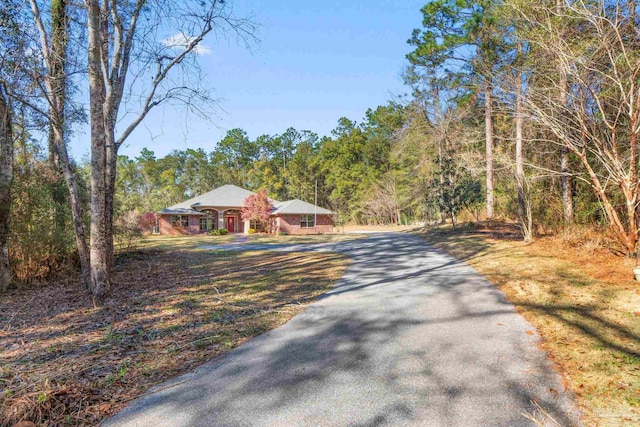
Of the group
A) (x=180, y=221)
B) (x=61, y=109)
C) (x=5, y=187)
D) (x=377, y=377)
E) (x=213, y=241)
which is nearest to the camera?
(x=377, y=377)

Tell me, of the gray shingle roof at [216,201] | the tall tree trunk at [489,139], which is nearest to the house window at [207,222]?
the gray shingle roof at [216,201]

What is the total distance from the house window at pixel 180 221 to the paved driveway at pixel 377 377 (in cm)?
2768

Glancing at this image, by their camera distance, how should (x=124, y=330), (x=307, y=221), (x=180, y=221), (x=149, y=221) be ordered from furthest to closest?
(x=307, y=221)
(x=180, y=221)
(x=149, y=221)
(x=124, y=330)

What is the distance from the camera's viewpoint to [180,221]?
3064 centimetres

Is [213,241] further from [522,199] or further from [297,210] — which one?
[522,199]

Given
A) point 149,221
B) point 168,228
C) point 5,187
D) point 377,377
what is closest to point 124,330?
point 377,377

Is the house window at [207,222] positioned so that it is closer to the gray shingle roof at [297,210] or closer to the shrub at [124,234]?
the gray shingle roof at [297,210]

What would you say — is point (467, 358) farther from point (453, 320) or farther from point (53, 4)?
point (53, 4)

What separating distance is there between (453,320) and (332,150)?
45307 mm

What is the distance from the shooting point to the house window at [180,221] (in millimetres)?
30453

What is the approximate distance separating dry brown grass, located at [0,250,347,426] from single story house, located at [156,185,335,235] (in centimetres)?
2162

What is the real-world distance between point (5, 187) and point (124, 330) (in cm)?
541

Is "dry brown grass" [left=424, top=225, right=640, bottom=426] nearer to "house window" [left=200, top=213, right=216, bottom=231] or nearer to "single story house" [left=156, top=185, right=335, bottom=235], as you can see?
"single story house" [left=156, top=185, right=335, bottom=235]

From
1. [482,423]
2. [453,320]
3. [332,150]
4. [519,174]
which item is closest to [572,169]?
[519,174]
